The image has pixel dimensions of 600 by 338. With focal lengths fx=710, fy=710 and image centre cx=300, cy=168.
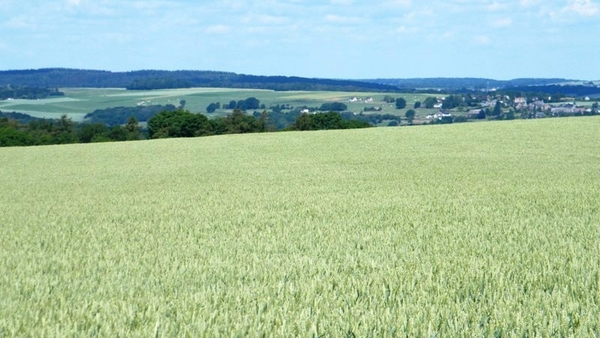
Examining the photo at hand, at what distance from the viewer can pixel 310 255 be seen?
8.26 metres

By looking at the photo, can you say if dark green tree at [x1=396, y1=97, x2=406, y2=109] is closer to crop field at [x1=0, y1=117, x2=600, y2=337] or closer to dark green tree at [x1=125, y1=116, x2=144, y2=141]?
dark green tree at [x1=125, y1=116, x2=144, y2=141]

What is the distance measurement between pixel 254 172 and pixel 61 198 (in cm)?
794

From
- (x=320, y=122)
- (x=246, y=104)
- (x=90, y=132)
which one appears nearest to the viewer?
(x=320, y=122)

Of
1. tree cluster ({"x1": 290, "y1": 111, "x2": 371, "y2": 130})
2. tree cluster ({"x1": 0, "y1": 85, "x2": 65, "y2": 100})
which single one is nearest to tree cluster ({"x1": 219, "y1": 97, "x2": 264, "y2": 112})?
tree cluster ({"x1": 290, "y1": 111, "x2": 371, "y2": 130})

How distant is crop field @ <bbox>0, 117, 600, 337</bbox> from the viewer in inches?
206

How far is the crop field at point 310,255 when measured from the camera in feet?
17.1

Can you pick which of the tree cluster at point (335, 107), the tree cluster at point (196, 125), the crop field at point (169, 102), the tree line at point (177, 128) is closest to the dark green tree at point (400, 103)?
the crop field at point (169, 102)

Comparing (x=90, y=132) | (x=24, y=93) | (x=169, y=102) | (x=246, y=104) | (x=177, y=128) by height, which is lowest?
(x=90, y=132)

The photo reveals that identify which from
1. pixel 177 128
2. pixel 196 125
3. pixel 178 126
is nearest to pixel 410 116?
pixel 196 125

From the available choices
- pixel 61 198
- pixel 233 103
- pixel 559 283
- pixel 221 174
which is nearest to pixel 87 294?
pixel 559 283

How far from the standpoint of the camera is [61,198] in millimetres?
18297

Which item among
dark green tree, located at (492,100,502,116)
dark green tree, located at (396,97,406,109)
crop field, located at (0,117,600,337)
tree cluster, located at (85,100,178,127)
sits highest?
crop field, located at (0,117,600,337)

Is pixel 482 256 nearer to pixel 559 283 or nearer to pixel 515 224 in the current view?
pixel 559 283

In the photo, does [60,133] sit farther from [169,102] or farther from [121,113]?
[169,102]
